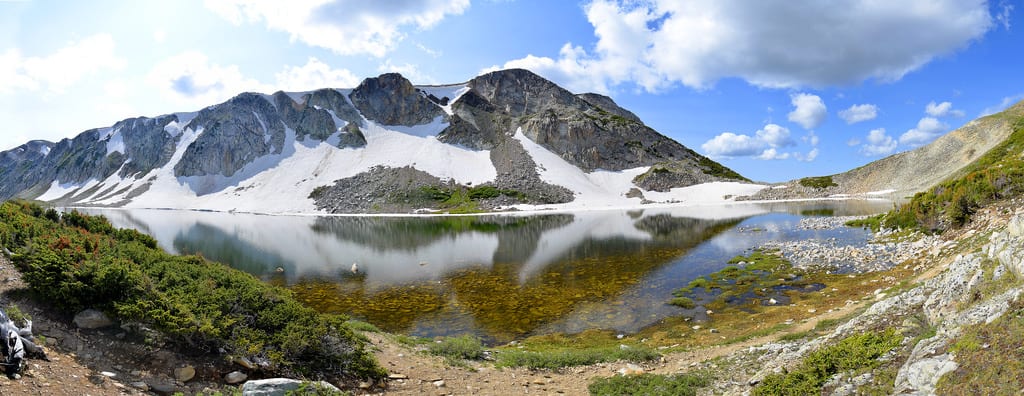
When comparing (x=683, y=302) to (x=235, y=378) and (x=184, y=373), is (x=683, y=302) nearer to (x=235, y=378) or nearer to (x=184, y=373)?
(x=235, y=378)

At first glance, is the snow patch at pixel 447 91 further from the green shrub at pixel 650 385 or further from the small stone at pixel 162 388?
the small stone at pixel 162 388

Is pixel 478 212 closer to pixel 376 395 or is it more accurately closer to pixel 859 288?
pixel 859 288

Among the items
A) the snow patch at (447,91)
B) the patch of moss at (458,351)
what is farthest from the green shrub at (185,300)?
the snow patch at (447,91)

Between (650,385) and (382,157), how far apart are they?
13836 cm

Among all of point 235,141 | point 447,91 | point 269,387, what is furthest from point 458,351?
point 447,91

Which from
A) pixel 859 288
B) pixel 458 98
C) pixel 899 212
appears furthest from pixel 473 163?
pixel 859 288

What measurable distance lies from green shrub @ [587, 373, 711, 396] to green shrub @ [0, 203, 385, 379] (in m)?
5.79

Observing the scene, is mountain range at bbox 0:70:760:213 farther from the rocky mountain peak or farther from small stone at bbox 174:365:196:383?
small stone at bbox 174:365:196:383

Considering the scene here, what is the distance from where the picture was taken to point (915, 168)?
10938 centimetres

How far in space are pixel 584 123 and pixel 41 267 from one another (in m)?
150

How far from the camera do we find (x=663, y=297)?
25516 millimetres

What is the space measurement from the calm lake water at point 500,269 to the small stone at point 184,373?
1250 centimetres

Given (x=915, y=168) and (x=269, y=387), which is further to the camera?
(x=915, y=168)

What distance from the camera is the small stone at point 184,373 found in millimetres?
9352
